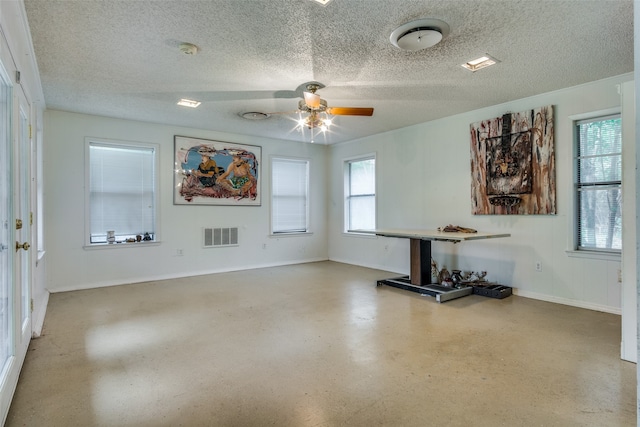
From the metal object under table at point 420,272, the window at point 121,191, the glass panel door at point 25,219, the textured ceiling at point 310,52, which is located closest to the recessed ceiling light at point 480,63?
the textured ceiling at point 310,52

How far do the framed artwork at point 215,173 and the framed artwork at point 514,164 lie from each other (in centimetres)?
389

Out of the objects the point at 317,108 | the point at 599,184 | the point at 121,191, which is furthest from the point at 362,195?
the point at 121,191

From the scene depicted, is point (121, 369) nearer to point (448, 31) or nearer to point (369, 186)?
point (448, 31)

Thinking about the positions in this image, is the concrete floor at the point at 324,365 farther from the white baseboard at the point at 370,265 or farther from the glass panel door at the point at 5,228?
the white baseboard at the point at 370,265

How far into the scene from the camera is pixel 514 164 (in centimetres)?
441

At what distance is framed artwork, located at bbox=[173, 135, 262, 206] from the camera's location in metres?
5.74

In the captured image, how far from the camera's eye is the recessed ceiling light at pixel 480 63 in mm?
3190

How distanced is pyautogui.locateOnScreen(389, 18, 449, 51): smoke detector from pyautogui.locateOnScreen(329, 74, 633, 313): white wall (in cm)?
168

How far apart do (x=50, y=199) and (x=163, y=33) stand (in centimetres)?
347

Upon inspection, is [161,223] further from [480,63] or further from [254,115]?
[480,63]

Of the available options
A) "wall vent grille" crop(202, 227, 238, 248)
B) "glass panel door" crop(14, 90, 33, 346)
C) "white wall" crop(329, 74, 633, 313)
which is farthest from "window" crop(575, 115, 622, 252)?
"glass panel door" crop(14, 90, 33, 346)

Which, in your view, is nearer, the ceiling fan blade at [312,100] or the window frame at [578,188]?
the ceiling fan blade at [312,100]

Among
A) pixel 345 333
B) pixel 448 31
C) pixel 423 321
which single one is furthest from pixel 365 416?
pixel 448 31

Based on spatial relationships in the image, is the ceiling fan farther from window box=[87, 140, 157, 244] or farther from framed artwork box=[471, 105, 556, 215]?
window box=[87, 140, 157, 244]
